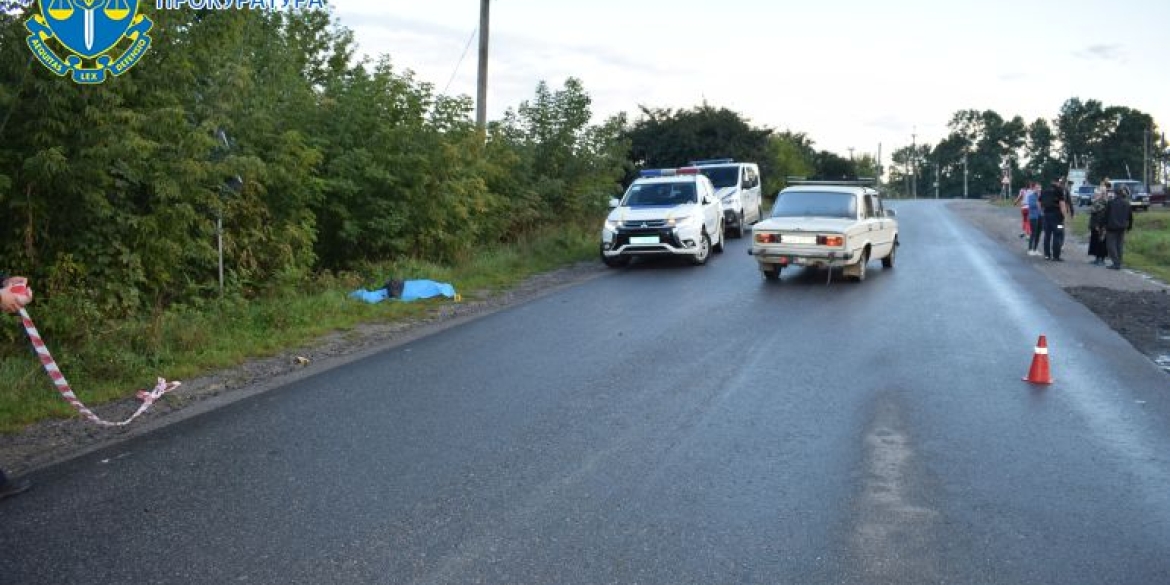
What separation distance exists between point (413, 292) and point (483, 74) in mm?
9321

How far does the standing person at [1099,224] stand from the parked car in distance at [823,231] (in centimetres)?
511

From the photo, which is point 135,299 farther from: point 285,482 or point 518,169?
point 518,169

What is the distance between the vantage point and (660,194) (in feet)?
67.3

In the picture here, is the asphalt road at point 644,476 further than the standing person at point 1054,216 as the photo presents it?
No

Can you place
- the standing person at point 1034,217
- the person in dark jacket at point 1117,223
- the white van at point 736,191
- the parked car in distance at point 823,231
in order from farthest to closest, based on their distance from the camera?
the white van at point 736,191, the standing person at point 1034,217, the person in dark jacket at point 1117,223, the parked car in distance at point 823,231

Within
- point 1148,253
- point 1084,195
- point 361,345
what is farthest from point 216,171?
point 1084,195

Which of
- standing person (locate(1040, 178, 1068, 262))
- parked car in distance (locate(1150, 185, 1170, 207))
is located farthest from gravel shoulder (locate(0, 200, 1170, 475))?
parked car in distance (locate(1150, 185, 1170, 207))

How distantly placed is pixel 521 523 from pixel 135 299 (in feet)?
23.4

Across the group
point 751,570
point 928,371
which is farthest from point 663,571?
point 928,371

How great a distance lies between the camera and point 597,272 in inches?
728

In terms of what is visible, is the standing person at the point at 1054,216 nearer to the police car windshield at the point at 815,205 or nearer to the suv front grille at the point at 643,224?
the police car windshield at the point at 815,205

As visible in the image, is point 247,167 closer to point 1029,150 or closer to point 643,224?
point 643,224

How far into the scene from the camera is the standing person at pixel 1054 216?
66.0ft

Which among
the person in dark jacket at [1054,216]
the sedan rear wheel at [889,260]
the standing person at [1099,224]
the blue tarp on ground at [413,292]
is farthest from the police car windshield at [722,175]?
the blue tarp on ground at [413,292]
